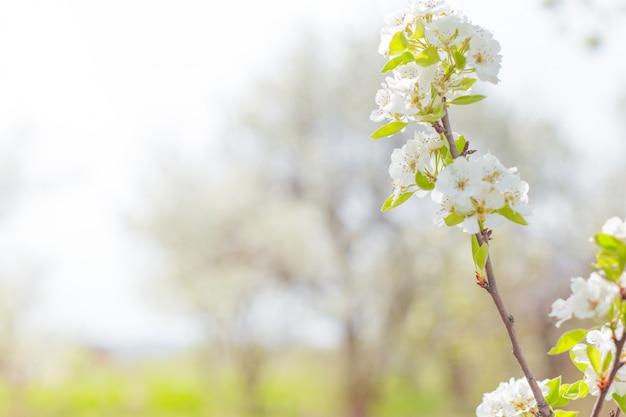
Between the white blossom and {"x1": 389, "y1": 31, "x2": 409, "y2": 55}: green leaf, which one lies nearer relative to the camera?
the white blossom

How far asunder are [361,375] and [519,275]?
238cm

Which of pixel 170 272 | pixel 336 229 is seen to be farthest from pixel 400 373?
pixel 170 272

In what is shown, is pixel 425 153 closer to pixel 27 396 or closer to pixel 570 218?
pixel 570 218

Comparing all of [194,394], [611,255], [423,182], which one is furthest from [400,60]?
[194,394]

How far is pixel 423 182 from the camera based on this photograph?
697 mm

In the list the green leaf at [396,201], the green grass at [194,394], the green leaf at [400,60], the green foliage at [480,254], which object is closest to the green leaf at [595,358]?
the green foliage at [480,254]

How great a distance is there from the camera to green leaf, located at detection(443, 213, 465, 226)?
668 millimetres

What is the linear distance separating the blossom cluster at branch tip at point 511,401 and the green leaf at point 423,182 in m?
0.23

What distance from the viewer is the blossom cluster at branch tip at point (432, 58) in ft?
2.23

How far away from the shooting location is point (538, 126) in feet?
27.6

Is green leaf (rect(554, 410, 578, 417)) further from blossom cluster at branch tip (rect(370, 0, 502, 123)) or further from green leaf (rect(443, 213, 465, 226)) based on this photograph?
blossom cluster at branch tip (rect(370, 0, 502, 123))

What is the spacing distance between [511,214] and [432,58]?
18 cm

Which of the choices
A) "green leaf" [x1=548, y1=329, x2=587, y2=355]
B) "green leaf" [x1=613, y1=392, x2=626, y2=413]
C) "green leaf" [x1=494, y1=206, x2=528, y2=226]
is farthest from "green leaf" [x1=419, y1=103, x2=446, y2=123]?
"green leaf" [x1=613, y1=392, x2=626, y2=413]

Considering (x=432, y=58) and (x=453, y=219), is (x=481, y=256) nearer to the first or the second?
(x=453, y=219)
